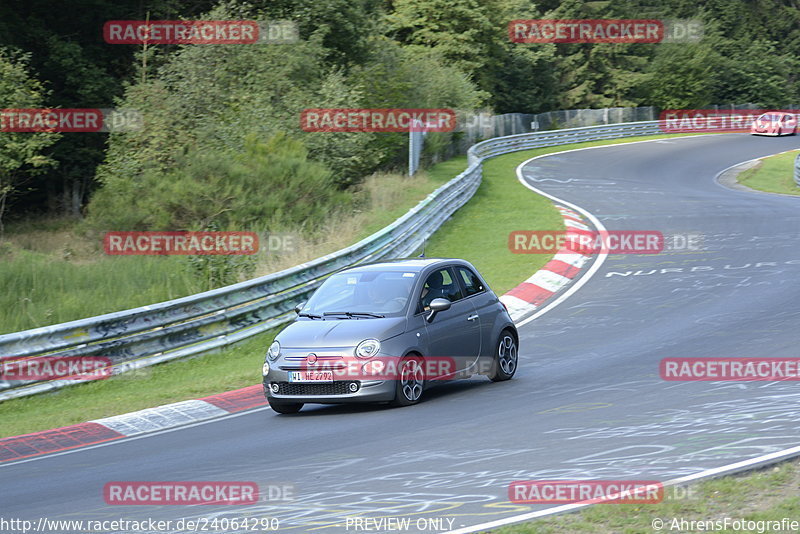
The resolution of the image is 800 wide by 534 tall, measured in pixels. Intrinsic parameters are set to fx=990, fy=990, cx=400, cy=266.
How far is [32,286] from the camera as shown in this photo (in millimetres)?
17859

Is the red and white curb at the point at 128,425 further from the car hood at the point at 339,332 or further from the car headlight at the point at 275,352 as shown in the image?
the car hood at the point at 339,332

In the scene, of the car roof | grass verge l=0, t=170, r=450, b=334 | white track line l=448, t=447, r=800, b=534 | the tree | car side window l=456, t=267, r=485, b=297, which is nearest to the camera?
white track line l=448, t=447, r=800, b=534

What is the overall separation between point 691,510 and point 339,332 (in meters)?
5.47

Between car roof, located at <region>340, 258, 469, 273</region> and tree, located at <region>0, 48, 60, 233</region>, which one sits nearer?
car roof, located at <region>340, 258, 469, 273</region>

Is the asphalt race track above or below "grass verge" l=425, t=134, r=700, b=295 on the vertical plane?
below

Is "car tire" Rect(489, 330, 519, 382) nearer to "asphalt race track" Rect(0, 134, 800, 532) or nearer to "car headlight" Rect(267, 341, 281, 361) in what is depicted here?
"asphalt race track" Rect(0, 134, 800, 532)

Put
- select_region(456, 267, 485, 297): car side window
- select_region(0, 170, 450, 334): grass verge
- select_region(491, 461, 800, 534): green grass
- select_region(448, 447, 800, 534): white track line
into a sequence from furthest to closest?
select_region(0, 170, 450, 334): grass verge
select_region(456, 267, 485, 297): car side window
select_region(448, 447, 800, 534): white track line
select_region(491, 461, 800, 534): green grass

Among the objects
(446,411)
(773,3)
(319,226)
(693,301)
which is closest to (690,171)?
(319,226)

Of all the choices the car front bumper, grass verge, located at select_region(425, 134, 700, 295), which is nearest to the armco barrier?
grass verge, located at select_region(425, 134, 700, 295)

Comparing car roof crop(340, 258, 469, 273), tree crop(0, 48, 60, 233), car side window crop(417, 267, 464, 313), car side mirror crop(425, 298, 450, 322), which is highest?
tree crop(0, 48, 60, 233)

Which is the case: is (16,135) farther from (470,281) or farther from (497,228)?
(470,281)

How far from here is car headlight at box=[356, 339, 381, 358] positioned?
10789 mm

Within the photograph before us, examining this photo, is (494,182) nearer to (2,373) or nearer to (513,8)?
(2,373)

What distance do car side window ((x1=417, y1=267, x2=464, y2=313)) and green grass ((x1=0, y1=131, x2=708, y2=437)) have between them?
2.82m
